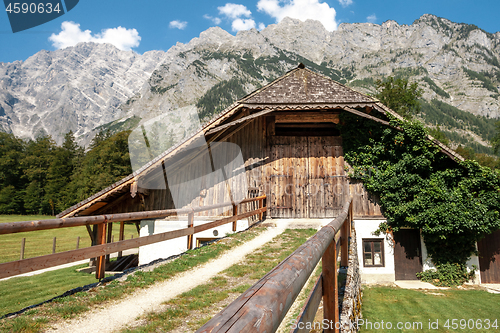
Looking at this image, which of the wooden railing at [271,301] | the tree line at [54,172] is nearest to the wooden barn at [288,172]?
the wooden railing at [271,301]

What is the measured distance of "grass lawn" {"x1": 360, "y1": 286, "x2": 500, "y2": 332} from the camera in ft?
27.1

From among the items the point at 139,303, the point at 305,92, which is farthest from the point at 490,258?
the point at 139,303

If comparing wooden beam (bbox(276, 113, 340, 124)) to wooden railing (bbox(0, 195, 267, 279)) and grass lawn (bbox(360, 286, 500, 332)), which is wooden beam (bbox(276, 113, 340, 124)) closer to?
grass lawn (bbox(360, 286, 500, 332))

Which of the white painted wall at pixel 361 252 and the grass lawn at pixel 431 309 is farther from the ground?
the white painted wall at pixel 361 252

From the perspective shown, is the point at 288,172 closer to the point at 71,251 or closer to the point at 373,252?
the point at 373,252

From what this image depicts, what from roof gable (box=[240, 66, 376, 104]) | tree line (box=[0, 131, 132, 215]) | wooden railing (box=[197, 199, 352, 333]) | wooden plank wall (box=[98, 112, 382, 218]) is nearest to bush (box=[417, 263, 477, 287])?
wooden plank wall (box=[98, 112, 382, 218])

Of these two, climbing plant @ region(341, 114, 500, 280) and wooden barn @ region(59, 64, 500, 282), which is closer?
climbing plant @ region(341, 114, 500, 280)

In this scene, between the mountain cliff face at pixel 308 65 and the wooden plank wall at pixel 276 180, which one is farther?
the mountain cliff face at pixel 308 65

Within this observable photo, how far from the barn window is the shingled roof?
200 inches

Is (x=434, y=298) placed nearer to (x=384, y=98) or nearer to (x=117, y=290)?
(x=117, y=290)

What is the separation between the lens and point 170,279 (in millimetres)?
5234

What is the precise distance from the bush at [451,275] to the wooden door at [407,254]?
0.75m

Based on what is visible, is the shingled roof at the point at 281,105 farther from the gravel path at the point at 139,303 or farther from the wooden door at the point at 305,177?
the gravel path at the point at 139,303

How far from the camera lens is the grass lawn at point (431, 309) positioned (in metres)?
8.26
